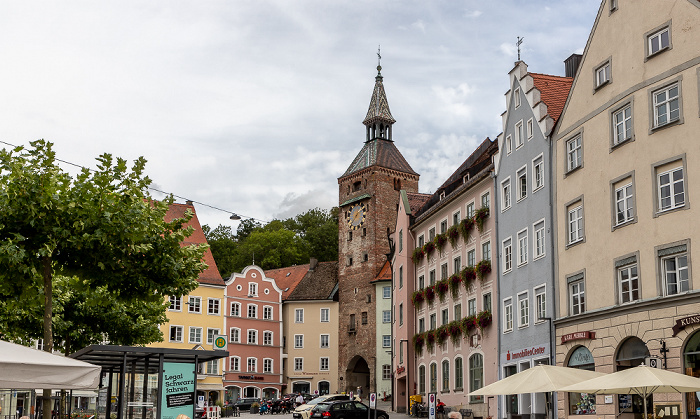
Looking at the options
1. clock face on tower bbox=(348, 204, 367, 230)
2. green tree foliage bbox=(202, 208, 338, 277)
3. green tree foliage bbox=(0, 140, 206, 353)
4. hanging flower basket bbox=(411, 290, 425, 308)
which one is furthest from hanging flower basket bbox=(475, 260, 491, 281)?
green tree foliage bbox=(202, 208, 338, 277)

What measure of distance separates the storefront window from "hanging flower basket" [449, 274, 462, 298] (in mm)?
13505

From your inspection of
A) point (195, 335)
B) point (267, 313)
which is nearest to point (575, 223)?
point (195, 335)

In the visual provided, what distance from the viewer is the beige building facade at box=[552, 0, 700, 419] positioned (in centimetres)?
2655

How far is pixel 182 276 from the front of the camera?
19.3 m

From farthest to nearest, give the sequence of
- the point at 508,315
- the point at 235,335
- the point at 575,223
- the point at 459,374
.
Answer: the point at 235,335
the point at 459,374
the point at 508,315
the point at 575,223

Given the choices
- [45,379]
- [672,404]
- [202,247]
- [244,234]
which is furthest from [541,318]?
[244,234]

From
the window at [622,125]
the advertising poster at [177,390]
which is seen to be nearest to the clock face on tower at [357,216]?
the window at [622,125]

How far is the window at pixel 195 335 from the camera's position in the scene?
72.8 metres

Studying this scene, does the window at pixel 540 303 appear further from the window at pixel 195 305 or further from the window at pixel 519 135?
the window at pixel 195 305

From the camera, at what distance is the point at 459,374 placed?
45344 mm

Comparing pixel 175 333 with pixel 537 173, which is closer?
pixel 537 173

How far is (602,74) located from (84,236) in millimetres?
21139

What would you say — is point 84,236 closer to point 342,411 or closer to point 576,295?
point 576,295

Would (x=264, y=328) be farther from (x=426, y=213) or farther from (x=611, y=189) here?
(x=611, y=189)
